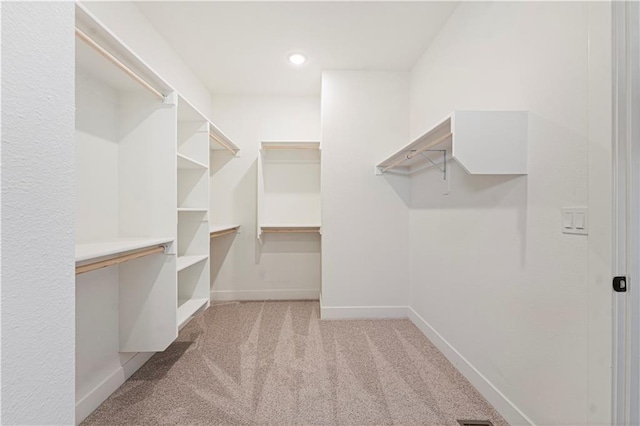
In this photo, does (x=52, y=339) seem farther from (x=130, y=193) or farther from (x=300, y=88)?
(x=300, y=88)

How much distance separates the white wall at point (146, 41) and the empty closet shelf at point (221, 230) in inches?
49.0

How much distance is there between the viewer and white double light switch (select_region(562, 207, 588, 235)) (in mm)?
1073

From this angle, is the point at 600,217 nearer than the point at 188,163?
Yes

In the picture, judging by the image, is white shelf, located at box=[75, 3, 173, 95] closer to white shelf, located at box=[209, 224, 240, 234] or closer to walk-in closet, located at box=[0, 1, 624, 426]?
walk-in closet, located at box=[0, 1, 624, 426]

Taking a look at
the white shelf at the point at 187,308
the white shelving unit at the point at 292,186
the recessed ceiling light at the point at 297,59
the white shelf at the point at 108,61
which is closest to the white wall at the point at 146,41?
the white shelf at the point at 108,61

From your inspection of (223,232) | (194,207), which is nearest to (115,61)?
(194,207)

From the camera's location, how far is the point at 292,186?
3520 millimetres

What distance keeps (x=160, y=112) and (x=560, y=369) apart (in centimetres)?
230

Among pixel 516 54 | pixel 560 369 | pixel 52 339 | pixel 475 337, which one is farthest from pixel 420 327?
pixel 52 339

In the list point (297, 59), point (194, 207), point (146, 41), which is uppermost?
point (297, 59)

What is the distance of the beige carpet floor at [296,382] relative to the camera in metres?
1.52

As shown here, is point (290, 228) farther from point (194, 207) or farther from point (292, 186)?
point (194, 207)

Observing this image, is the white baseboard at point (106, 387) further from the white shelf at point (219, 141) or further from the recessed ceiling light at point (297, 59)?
the recessed ceiling light at point (297, 59)

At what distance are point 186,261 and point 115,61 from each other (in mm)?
1256
